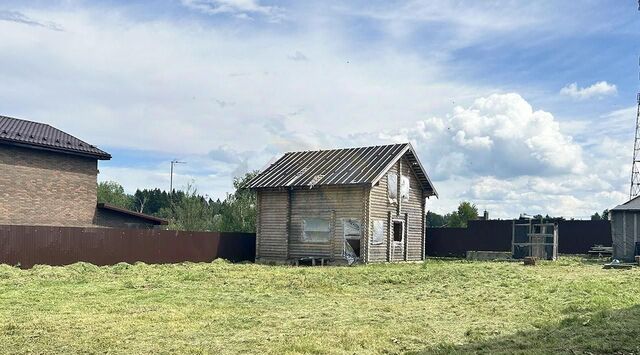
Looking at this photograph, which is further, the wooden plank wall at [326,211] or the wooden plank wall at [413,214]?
the wooden plank wall at [413,214]

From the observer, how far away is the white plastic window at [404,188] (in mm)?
32969

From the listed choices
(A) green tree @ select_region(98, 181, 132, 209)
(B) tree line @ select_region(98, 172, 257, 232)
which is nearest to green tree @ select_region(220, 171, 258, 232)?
(B) tree line @ select_region(98, 172, 257, 232)

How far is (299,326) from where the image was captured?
1075 cm

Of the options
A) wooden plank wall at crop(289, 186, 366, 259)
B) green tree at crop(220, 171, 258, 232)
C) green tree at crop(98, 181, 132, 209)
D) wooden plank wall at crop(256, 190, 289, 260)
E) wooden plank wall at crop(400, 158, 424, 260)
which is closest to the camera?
wooden plank wall at crop(289, 186, 366, 259)

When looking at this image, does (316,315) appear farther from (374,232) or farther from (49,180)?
(49,180)

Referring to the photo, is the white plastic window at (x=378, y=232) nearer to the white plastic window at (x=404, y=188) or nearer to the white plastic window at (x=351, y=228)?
Answer: the white plastic window at (x=351, y=228)

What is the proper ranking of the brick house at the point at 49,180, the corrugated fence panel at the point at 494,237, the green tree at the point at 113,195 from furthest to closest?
the green tree at the point at 113,195
the corrugated fence panel at the point at 494,237
the brick house at the point at 49,180

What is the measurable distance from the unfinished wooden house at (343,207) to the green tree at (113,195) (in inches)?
2357

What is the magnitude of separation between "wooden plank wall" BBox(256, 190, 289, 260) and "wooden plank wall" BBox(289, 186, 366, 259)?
0.43 metres

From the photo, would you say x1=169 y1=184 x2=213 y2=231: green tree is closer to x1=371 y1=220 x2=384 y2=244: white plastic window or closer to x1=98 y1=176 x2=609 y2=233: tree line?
x1=98 y1=176 x2=609 y2=233: tree line

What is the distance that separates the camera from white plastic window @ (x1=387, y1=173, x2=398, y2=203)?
3192cm

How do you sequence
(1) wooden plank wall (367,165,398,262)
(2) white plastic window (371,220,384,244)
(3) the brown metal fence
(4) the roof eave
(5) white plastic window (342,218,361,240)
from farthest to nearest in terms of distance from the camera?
(2) white plastic window (371,220,384,244) < (1) wooden plank wall (367,165,398,262) < (5) white plastic window (342,218,361,240) < (4) the roof eave < (3) the brown metal fence

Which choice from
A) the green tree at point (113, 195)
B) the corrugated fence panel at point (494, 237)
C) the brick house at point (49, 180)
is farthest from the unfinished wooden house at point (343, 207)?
the green tree at point (113, 195)

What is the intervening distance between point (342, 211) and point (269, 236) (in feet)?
14.4
